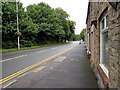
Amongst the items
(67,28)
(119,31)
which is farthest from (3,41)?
(67,28)

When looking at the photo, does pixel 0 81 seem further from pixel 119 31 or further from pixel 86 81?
pixel 119 31

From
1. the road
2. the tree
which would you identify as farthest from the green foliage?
the tree

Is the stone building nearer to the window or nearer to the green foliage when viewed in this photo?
the window

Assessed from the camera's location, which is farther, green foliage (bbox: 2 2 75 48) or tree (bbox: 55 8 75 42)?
tree (bbox: 55 8 75 42)

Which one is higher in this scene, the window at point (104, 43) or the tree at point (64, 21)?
the tree at point (64, 21)

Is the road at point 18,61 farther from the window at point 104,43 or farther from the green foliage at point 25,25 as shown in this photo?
the green foliage at point 25,25

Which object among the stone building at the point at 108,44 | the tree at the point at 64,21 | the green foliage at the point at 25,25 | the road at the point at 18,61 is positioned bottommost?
the road at the point at 18,61

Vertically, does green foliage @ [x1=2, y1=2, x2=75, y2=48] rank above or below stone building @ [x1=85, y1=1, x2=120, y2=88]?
above

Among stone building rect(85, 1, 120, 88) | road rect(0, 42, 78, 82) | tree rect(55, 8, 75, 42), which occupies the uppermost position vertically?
tree rect(55, 8, 75, 42)

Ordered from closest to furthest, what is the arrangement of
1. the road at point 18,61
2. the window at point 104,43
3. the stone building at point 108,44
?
the stone building at point 108,44, the window at point 104,43, the road at point 18,61

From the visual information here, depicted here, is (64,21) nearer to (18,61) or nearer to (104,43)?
(18,61)

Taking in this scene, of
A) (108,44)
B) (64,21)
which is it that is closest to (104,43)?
(108,44)

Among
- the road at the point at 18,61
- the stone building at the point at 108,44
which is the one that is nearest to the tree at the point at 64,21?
the road at the point at 18,61

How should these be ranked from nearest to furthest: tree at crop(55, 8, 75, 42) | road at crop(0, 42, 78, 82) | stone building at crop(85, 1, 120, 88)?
stone building at crop(85, 1, 120, 88), road at crop(0, 42, 78, 82), tree at crop(55, 8, 75, 42)
